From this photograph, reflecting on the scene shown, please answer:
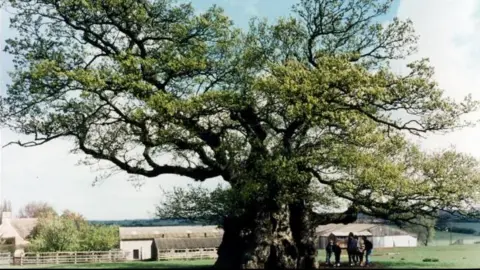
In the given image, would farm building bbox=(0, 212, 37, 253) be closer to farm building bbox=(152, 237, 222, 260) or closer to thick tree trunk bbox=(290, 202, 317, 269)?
farm building bbox=(152, 237, 222, 260)

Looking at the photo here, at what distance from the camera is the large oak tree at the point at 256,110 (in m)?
23.8

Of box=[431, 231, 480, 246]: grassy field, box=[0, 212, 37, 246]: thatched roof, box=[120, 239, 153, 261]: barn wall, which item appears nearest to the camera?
box=[431, 231, 480, 246]: grassy field

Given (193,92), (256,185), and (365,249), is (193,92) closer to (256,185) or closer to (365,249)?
(256,185)

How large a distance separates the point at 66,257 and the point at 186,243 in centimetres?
1469

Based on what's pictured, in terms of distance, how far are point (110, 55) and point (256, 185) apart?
29.0 ft

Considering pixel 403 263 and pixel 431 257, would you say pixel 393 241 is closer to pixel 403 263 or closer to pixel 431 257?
pixel 431 257

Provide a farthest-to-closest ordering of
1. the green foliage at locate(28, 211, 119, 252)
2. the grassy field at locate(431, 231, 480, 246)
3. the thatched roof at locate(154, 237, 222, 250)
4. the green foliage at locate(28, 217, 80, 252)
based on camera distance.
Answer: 1. the thatched roof at locate(154, 237, 222, 250)
2. the grassy field at locate(431, 231, 480, 246)
3. the green foliage at locate(28, 211, 119, 252)
4. the green foliage at locate(28, 217, 80, 252)

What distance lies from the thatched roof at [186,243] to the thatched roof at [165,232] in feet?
4.46

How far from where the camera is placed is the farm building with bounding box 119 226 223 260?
57.3 m

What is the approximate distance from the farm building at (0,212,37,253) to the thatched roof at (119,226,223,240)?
33.3ft

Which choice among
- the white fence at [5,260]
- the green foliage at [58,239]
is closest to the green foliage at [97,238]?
the green foliage at [58,239]

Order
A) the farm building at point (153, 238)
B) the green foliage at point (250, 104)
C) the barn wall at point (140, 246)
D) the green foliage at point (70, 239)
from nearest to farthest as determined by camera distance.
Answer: the green foliage at point (250, 104), the green foliage at point (70, 239), the farm building at point (153, 238), the barn wall at point (140, 246)

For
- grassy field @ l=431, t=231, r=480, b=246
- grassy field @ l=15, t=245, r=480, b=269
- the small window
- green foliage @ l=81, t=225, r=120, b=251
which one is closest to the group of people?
grassy field @ l=15, t=245, r=480, b=269

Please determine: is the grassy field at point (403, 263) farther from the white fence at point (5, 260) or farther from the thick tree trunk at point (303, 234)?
the white fence at point (5, 260)
